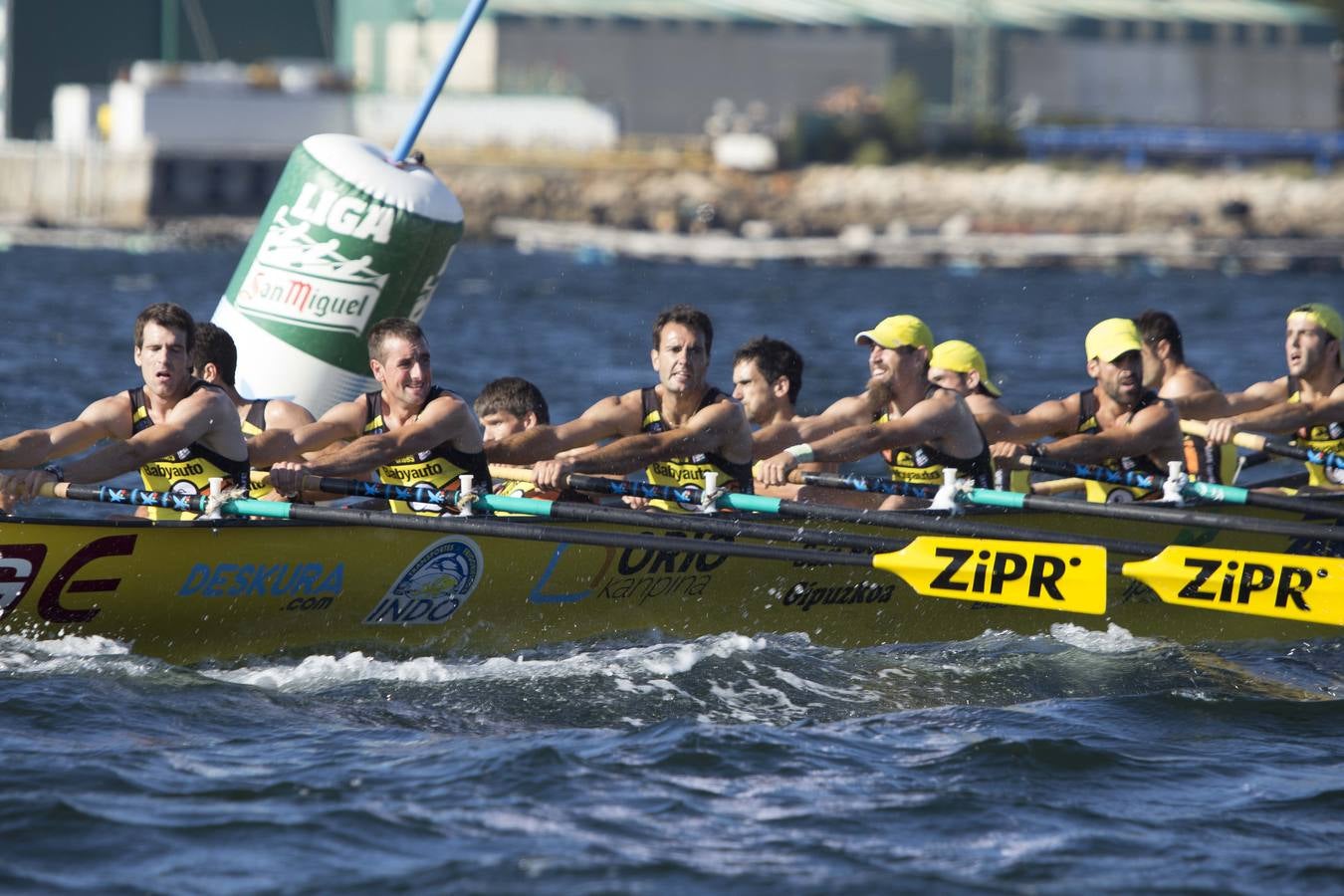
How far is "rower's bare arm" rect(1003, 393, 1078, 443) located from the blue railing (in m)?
62.0

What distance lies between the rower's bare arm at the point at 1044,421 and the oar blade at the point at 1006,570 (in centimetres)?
270

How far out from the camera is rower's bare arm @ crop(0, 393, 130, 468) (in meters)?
9.55

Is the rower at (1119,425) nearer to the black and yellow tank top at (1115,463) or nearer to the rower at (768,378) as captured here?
the black and yellow tank top at (1115,463)

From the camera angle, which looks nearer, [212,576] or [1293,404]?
[212,576]

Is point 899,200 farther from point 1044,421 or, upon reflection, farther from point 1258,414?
point 1044,421

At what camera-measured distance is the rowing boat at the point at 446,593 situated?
932cm

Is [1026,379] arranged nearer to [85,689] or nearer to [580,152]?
[85,689]

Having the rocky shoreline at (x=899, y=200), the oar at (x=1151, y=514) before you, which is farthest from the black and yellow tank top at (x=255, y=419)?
the rocky shoreline at (x=899, y=200)

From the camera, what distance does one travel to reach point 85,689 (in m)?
9.19

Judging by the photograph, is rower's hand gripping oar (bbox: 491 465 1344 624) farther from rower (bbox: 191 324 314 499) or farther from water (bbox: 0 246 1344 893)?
rower (bbox: 191 324 314 499)

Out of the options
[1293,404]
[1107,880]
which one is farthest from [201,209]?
[1107,880]

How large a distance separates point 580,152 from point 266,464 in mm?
60109

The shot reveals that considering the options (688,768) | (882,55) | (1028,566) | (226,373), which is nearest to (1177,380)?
(1028,566)

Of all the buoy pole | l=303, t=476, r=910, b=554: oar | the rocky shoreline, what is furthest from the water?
the rocky shoreline
